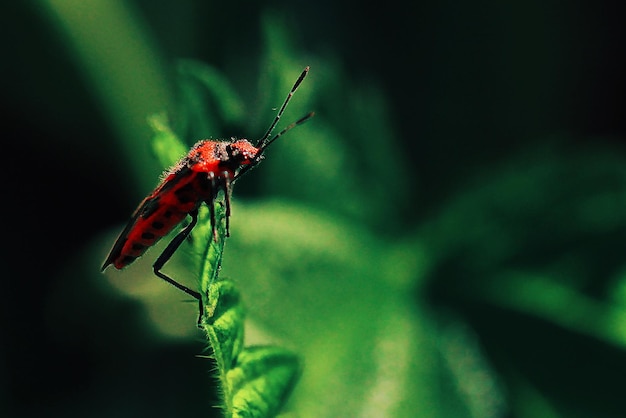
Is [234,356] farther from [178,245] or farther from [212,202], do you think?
[178,245]

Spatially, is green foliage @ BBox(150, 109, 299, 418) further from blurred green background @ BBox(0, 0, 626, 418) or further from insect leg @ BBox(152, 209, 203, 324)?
blurred green background @ BBox(0, 0, 626, 418)

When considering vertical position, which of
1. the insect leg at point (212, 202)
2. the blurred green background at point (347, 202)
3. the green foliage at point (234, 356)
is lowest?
the green foliage at point (234, 356)

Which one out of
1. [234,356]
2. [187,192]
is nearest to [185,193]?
[187,192]

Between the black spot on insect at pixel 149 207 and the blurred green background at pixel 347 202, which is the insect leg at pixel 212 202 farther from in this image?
the blurred green background at pixel 347 202

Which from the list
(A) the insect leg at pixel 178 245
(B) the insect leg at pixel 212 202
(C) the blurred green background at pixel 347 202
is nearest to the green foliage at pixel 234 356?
(B) the insect leg at pixel 212 202

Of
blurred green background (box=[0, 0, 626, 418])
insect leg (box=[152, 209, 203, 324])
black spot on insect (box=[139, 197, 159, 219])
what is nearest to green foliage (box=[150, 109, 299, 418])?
insect leg (box=[152, 209, 203, 324])

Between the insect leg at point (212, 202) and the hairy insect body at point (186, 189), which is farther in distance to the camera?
the hairy insect body at point (186, 189)
